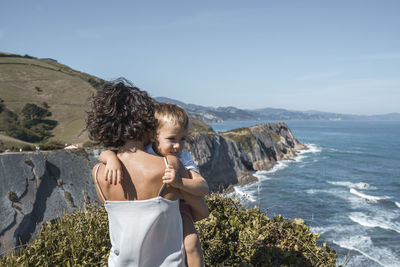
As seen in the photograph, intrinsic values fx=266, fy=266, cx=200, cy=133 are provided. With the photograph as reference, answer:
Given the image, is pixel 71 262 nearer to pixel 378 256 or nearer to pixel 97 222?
pixel 97 222

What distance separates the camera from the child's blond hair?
2.57 metres

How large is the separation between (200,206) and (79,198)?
13.3m

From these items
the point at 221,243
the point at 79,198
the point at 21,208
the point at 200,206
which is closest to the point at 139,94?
the point at 200,206

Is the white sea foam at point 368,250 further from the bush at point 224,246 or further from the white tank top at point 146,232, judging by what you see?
the white tank top at point 146,232

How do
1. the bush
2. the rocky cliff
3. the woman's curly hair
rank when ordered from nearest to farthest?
1. the woman's curly hair
2. the bush
3. the rocky cliff

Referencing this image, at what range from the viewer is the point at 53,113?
61375 mm

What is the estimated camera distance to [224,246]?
4.48m

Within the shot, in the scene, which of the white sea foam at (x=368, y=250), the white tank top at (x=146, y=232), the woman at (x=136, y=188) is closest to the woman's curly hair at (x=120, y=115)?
the woman at (x=136, y=188)

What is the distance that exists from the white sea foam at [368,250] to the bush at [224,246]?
646 inches

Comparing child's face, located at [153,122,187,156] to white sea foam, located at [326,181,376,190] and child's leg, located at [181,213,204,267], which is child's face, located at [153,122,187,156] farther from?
white sea foam, located at [326,181,376,190]

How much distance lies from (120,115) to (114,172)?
466 mm

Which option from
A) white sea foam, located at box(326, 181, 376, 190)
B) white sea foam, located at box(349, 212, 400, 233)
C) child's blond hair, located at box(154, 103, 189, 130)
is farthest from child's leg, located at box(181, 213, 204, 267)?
white sea foam, located at box(326, 181, 376, 190)

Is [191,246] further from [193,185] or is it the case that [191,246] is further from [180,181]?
[180,181]

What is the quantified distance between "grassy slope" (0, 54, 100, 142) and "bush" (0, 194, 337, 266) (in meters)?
47.1
